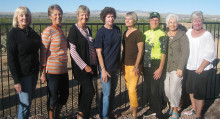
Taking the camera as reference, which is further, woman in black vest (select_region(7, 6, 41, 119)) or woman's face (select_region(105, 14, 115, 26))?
woman's face (select_region(105, 14, 115, 26))

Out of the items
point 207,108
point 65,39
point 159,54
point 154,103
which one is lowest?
point 207,108

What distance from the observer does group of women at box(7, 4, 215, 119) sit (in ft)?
9.71

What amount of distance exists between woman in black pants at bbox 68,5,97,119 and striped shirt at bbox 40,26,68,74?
162mm

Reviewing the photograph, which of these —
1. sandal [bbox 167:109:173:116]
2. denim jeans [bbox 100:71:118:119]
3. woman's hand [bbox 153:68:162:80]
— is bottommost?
sandal [bbox 167:109:173:116]

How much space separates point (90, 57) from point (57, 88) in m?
0.68

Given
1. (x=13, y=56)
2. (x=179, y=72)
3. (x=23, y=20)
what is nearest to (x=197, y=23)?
(x=179, y=72)

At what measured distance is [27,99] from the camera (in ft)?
10.0

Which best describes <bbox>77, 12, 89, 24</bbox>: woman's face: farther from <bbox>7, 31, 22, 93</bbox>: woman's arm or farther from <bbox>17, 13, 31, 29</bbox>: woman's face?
<bbox>7, 31, 22, 93</bbox>: woman's arm

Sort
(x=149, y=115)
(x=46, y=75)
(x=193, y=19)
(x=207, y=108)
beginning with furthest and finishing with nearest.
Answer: (x=207, y=108)
(x=149, y=115)
(x=193, y=19)
(x=46, y=75)

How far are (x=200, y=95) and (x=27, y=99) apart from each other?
2.93 m

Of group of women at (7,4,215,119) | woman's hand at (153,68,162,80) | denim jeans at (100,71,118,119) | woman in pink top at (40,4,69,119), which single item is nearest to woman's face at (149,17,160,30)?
group of women at (7,4,215,119)

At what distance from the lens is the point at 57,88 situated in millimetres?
3285

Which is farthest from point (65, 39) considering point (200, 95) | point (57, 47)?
point (200, 95)

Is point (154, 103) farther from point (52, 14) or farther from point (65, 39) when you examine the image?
point (52, 14)
